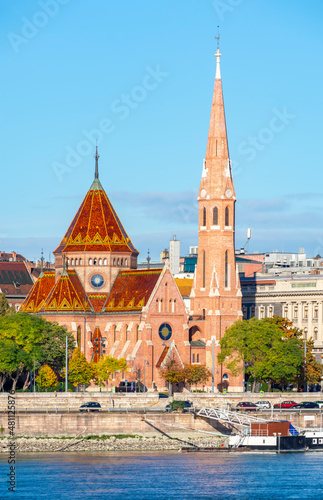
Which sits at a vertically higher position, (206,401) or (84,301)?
(84,301)

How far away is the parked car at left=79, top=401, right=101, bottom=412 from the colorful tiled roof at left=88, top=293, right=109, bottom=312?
1568 inches

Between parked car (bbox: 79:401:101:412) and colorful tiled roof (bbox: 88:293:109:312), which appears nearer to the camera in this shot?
parked car (bbox: 79:401:101:412)

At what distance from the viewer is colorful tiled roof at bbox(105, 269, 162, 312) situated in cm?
18800

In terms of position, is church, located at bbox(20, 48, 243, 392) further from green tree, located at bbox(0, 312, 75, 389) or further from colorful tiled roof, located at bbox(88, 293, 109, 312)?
green tree, located at bbox(0, 312, 75, 389)

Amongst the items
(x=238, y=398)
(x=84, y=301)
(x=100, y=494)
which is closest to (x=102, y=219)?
(x=84, y=301)

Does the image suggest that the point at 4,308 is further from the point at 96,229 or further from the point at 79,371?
the point at 79,371

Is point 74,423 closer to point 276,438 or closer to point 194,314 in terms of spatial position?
point 276,438

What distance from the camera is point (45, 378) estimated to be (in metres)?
168

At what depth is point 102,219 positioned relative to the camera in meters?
197

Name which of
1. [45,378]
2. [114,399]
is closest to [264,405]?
[114,399]

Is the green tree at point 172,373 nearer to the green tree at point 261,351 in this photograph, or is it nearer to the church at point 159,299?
the church at point 159,299

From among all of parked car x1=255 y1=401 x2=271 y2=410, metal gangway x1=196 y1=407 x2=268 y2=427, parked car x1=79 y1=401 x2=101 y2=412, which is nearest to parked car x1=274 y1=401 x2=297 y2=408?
parked car x1=255 y1=401 x2=271 y2=410

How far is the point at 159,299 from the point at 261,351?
52.6 feet

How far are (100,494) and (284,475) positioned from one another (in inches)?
694
